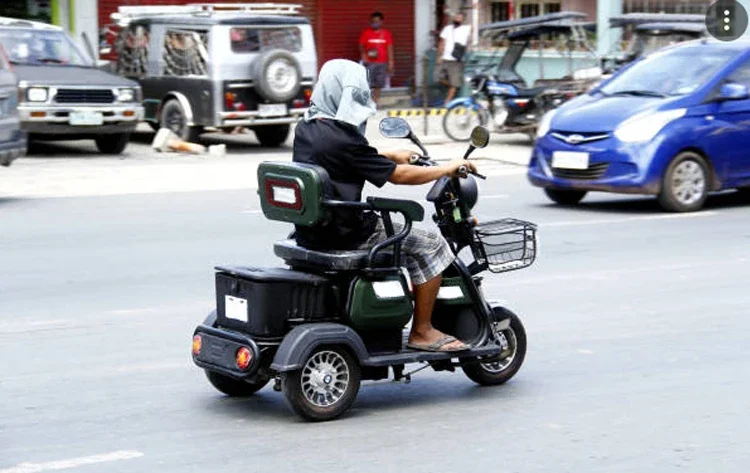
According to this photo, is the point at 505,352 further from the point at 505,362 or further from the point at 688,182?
the point at 688,182

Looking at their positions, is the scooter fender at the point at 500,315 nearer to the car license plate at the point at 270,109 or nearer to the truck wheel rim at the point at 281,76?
the truck wheel rim at the point at 281,76

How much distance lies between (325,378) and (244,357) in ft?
1.21

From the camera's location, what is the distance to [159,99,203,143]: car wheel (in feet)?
71.2

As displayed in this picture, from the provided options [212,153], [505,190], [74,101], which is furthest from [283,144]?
[505,190]

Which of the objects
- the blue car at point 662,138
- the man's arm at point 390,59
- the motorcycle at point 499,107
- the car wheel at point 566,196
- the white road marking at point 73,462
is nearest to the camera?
the white road marking at point 73,462

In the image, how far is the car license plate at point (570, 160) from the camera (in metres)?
14.7

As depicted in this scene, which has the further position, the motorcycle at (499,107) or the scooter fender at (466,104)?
the scooter fender at (466,104)

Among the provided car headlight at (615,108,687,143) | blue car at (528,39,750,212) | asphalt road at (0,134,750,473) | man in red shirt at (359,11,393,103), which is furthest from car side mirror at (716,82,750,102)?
man in red shirt at (359,11,393,103)

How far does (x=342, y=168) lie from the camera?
22.6ft

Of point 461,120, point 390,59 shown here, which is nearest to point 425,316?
point 461,120

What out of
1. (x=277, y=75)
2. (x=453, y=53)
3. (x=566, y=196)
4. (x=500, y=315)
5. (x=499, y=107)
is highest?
(x=453, y=53)

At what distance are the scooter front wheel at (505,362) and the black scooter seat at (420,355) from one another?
242mm

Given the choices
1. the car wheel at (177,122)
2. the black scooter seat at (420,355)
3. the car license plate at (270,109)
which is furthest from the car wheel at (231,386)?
the car wheel at (177,122)

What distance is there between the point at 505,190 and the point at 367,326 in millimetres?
10305
